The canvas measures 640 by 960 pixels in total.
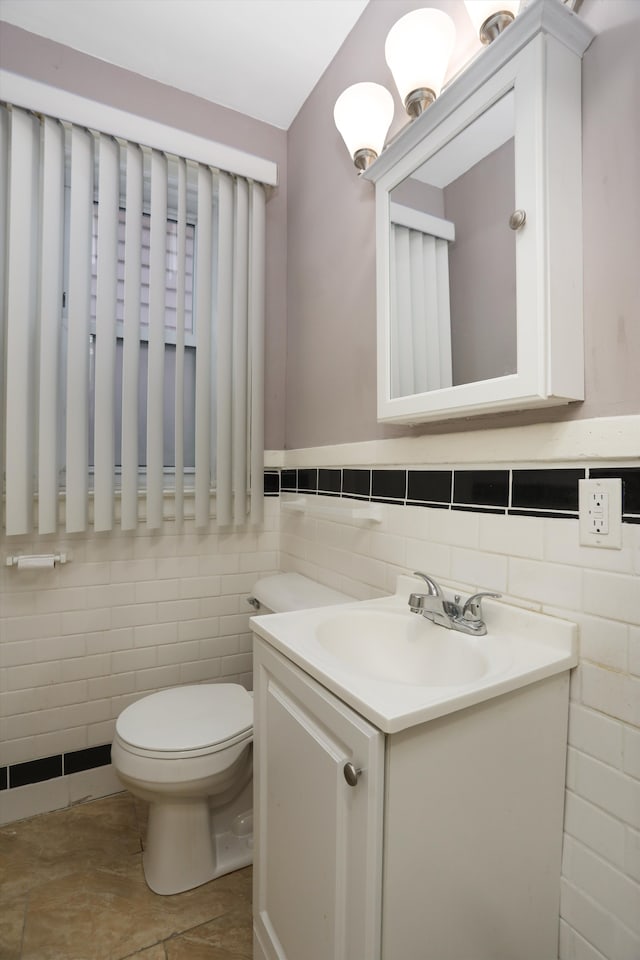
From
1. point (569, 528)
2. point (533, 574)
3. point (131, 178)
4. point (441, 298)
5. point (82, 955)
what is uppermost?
point (131, 178)

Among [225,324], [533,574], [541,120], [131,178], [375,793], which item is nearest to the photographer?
[375,793]

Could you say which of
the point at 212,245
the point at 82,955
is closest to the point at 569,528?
the point at 82,955

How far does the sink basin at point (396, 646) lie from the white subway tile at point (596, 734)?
217 mm

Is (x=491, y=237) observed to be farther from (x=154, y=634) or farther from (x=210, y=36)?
(x=154, y=634)

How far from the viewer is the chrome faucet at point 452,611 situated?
103 cm

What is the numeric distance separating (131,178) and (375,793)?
2.01m

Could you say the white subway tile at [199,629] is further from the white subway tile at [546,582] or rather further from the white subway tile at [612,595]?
the white subway tile at [612,595]

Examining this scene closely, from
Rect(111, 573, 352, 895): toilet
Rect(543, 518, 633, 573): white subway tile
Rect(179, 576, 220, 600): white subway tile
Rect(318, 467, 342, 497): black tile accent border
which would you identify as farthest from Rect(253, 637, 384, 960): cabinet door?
Rect(179, 576, 220, 600): white subway tile

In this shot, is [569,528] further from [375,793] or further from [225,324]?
[225,324]

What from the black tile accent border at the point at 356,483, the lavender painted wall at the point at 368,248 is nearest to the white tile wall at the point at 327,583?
the black tile accent border at the point at 356,483

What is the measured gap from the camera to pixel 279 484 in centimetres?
211

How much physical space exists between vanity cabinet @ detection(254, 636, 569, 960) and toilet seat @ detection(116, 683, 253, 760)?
379mm

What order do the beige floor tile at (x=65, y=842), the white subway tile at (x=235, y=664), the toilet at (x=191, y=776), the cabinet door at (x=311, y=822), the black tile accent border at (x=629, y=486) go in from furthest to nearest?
the white subway tile at (x=235, y=664), the beige floor tile at (x=65, y=842), the toilet at (x=191, y=776), the black tile accent border at (x=629, y=486), the cabinet door at (x=311, y=822)

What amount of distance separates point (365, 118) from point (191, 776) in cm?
190
